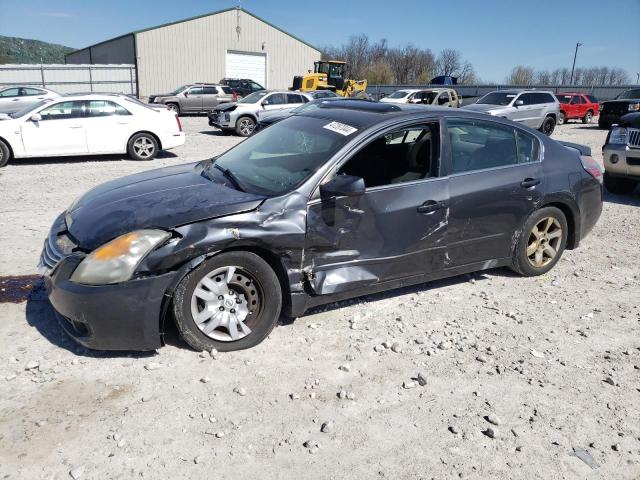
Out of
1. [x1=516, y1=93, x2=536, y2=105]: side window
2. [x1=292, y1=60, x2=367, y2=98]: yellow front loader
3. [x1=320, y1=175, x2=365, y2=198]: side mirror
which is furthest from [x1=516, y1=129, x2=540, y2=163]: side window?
[x1=292, y1=60, x2=367, y2=98]: yellow front loader

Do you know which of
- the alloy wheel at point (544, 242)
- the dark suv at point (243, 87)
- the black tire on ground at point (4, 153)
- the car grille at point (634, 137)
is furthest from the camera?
the dark suv at point (243, 87)

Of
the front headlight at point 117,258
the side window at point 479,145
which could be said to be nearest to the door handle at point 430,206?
the side window at point 479,145

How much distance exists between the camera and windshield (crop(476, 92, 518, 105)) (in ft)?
63.9

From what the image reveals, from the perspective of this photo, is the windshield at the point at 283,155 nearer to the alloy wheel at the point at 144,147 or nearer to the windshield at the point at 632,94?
the alloy wheel at the point at 144,147

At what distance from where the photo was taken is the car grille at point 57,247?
134 inches

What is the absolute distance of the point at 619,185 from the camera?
909 cm

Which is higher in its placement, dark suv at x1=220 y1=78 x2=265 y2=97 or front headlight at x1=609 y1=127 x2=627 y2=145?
dark suv at x1=220 y1=78 x2=265 y2=97

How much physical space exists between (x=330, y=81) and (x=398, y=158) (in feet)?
103

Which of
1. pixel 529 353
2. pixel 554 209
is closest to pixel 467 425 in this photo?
pixel 529 353

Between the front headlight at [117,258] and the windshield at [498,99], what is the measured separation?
61.5 ft

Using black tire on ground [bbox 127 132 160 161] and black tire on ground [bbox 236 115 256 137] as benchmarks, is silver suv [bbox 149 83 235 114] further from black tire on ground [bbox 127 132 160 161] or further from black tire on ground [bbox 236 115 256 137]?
black tire on ground [bbox 127 132 160 161]

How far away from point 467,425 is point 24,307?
3.45 m

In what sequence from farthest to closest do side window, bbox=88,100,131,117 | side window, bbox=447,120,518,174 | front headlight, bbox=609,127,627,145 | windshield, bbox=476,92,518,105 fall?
1. windshield, bbox=476,92,518,105
2. side window, bbox=88,100,131,117
3. front headlight, bbox=609,127,627,145
4. side window, bbox=447,120,518,174

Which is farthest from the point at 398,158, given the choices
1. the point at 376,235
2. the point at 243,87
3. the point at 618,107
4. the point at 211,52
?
the point at 211,52
